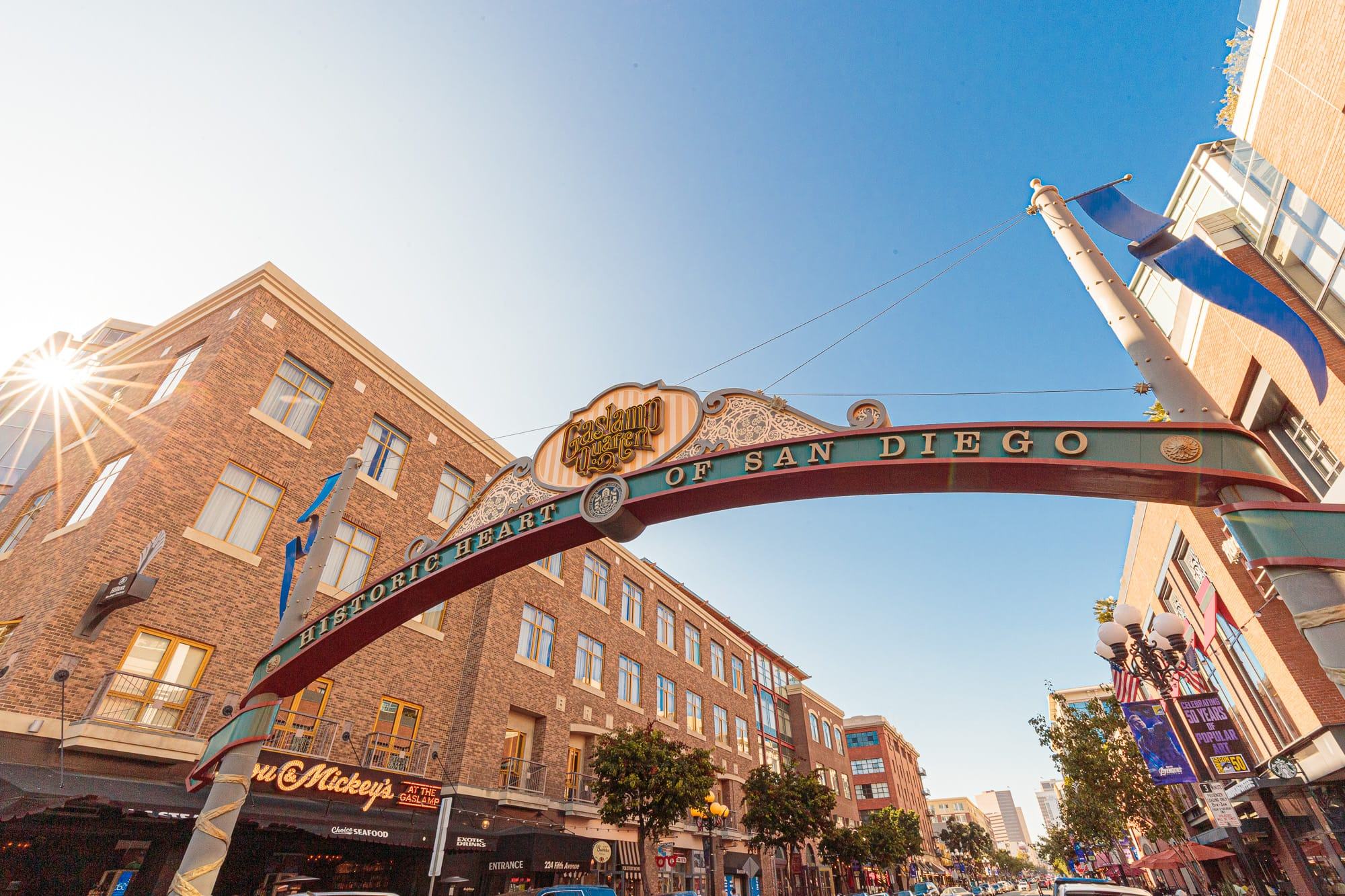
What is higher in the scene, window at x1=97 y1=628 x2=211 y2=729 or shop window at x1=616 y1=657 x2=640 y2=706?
shop window at x1=616 y1=657 x2=640 y2=706

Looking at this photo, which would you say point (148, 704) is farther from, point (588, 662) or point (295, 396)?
point (588, 662)

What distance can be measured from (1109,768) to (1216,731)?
12.4 meters

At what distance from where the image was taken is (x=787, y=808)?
26.1 metres

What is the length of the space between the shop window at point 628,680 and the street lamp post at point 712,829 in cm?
569

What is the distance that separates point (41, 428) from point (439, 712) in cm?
2587

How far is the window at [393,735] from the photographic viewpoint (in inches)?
667

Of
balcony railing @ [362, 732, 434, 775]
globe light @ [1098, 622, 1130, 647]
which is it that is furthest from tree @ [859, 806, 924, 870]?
globe light @ [1098, 622, 1130, 647]

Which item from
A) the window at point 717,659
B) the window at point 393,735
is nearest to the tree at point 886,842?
the window at point 717,659

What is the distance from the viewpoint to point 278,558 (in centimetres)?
1617

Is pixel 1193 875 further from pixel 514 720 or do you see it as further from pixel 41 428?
pixel 41 428

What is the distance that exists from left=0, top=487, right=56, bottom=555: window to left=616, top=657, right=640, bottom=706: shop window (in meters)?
20.1

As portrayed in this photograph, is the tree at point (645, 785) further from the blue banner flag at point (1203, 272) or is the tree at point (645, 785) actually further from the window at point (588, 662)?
the blue banner flag at point (1203, 272)

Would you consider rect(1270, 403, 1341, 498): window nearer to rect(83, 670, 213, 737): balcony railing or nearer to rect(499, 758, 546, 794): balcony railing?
rect(499, 758, 546, 794): balcony railing

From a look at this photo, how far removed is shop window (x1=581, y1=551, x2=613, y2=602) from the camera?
2806cm
